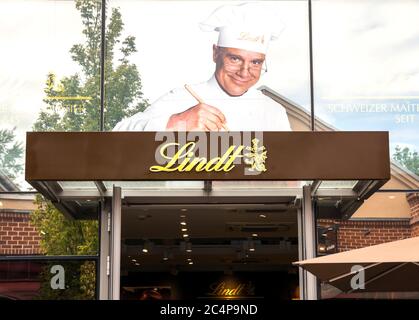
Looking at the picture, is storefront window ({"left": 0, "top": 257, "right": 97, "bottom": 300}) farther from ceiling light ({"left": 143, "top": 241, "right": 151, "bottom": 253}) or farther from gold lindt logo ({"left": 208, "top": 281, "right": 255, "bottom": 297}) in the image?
gold lindt logo ({"left": 208, "top": 281, "right": 255, "bottom": 297})

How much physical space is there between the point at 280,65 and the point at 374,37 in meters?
1.28

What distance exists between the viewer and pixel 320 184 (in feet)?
32.3

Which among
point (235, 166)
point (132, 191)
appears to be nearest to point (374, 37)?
point (235, 166)

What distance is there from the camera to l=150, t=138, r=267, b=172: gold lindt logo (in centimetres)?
912

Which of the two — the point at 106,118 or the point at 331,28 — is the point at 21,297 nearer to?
the point at 106,118

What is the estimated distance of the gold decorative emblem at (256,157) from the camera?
29.9 ft

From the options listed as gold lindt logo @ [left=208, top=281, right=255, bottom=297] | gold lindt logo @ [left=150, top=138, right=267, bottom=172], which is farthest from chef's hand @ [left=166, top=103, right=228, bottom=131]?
gold lindt logo @ [left=208, top=281, right=255, bottom=297]

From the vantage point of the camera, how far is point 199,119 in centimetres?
1046

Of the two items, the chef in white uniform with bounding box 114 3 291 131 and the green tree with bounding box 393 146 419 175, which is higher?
the chef in white uniform with bounding box 114 3 291 131

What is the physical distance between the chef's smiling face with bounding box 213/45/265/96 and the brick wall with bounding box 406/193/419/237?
239 cm

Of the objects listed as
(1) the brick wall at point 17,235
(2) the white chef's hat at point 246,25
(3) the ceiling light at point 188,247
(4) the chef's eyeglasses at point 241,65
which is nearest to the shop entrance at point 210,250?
(3) the ceiling light at point 188,247

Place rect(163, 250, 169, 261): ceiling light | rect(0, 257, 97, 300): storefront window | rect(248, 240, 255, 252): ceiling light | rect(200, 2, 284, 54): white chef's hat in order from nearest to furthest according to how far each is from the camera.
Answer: rect(0, 257, 97, 300): storefront window, rect(200, 2, 284, 54): white chef's hat, rect(248, 240, 255, 252): ceiling light, rect(163, 250, 169, 261): ceiling light

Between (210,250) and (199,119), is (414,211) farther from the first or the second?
(210,250)

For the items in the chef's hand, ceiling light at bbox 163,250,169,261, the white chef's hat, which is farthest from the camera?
ceiling light at bbox 163,250,169,261
